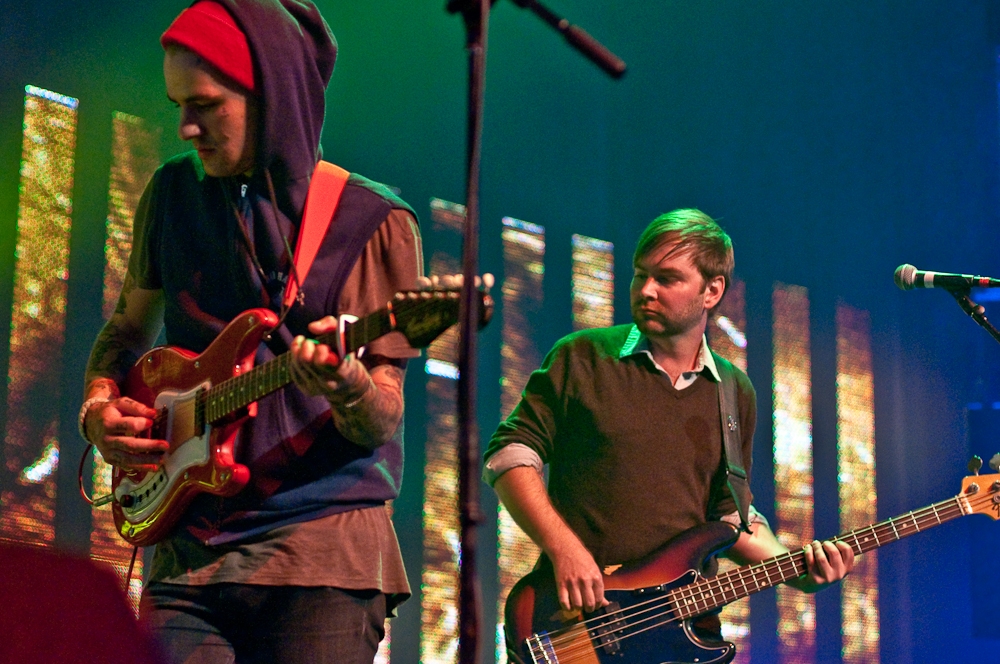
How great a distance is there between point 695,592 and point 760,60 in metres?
3.70

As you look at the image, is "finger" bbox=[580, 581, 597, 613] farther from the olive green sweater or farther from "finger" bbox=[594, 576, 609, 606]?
the olive green sweater

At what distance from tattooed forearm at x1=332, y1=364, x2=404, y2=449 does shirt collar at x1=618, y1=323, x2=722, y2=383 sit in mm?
1590

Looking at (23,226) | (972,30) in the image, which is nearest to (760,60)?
(972,30)

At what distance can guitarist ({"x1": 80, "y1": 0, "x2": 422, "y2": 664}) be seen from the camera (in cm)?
205

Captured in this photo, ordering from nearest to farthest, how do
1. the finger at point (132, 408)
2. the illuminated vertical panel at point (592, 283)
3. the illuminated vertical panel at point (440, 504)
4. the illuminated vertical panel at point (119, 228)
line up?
the finger at point (132, 408) → the illuminated vertical panel at point (119, 228) → the illuminated vertical panel at point (440, 504) → the illuminated vertical panel at point (592, 283)

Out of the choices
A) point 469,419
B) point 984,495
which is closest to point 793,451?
point 984,495

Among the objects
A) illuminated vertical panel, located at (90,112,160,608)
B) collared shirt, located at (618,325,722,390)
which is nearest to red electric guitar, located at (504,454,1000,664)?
collared shirt, located at (618,325,722,390)

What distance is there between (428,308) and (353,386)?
19 cm

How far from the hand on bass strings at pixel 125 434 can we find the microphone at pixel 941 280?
98.0 inches

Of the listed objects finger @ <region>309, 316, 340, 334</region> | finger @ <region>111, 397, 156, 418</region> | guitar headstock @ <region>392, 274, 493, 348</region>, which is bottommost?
finger @ <region>111, 397, 156, 418</region>

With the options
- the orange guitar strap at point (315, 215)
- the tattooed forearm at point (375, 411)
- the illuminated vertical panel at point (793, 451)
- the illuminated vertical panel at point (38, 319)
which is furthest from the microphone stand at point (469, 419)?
the illuminated vertical panel at point (793, 451)

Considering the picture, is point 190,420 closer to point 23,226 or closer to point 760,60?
point 23,226

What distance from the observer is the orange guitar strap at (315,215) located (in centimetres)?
220

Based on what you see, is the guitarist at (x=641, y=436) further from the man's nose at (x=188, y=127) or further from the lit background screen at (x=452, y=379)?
the man's nose at (x=188, y=127)
